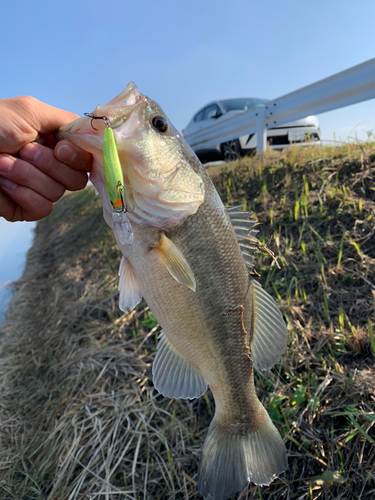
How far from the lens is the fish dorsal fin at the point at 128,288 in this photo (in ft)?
4.71

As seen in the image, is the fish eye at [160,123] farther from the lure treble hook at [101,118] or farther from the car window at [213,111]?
the car window at [213,111]

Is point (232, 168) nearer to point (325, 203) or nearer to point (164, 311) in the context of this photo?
point (325, 203)

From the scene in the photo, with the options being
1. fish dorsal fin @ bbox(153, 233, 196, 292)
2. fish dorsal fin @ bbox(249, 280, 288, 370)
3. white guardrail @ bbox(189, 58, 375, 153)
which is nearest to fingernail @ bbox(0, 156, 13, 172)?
fish dorsal fin @ bbox(153, 233, 196, 292)

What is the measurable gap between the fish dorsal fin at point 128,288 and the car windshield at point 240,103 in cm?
763

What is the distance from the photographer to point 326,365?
2188 mm

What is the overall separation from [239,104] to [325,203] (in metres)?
5.80

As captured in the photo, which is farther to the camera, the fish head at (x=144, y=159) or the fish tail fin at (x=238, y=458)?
the fish tail fin at (x=238, y=458)

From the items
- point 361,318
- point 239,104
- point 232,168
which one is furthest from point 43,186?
point 239,104

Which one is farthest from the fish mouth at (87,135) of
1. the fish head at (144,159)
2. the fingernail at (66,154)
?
the fingernail at (66,154)

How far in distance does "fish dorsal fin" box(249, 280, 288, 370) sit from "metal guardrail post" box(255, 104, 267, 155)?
157 inches

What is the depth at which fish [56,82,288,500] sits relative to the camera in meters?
1.28

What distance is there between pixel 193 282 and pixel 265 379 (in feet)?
4.78

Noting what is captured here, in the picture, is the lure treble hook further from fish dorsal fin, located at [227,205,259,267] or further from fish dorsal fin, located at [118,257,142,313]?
fish dorsal fin, located at [227,205,259,267]

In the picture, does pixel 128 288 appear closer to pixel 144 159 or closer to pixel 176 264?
pixel 176 264
